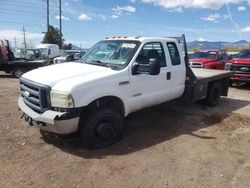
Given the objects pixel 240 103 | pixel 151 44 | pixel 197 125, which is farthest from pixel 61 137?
pixel 240 103

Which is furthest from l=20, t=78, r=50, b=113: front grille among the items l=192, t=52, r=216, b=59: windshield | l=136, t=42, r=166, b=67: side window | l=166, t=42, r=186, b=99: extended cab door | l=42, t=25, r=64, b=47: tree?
l=42, t=25, r=64, b=47: tree

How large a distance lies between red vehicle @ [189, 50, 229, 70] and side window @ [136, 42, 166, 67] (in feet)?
27.2

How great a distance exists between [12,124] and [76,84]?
2692 millimetres

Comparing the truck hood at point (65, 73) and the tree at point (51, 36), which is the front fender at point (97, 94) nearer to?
the truck hood at point (65, 73)

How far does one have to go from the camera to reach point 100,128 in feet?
16.8

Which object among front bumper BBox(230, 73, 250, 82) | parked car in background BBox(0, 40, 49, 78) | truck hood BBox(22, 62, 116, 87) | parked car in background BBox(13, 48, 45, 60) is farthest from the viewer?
parked car in background BBox(13, 48, 45, 60)

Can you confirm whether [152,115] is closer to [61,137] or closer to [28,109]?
[61,137]

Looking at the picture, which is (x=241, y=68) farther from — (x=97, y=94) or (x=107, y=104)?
(x=97, y=94)

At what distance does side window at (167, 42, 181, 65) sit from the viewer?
6559mm

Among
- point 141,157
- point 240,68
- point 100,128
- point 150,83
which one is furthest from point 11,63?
point 141,157

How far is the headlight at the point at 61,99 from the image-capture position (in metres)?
4.51

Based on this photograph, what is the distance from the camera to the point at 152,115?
745 cm

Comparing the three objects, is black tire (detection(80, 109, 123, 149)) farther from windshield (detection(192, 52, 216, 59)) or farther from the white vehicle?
the white vehicle

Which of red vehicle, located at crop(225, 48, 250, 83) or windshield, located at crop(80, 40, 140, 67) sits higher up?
windshield, located at crop(80, 40, 140, 67)
